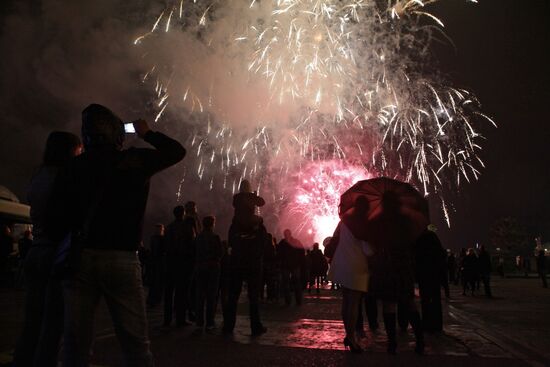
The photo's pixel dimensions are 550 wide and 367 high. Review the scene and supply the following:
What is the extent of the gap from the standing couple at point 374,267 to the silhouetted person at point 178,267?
281 cm

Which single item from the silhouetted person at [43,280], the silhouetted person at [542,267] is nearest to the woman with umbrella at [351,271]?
the silhouetted person at [43,280]

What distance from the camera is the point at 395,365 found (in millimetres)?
4766

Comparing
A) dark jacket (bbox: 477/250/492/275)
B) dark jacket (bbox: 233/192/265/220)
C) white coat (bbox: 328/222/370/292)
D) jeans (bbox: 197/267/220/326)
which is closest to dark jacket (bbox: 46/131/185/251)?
white coat (bbox: 328/222/370/292)

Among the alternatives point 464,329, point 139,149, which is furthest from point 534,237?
point 139,149

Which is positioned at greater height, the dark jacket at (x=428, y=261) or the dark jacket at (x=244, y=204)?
the dark jacket at (x=244, y=204)

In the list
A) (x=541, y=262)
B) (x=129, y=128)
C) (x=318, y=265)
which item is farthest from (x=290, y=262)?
(x=541, y=262)

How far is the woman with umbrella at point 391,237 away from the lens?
216 inches

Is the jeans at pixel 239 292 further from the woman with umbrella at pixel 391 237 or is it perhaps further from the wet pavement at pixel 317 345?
the woman with umbrella at pixel 391 237

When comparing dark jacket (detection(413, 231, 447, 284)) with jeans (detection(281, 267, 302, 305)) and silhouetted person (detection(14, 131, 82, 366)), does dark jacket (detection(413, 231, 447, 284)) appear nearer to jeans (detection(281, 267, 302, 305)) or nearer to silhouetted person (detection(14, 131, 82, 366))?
jeans (detection(281, 267, 302, 305))

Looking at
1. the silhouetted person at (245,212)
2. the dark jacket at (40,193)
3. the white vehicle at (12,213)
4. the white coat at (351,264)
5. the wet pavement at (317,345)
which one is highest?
the white vehicle at (12,213)

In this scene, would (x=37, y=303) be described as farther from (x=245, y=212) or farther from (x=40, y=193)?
(x=245, y=212)

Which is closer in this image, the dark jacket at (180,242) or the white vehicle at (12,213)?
the dark jacket at (180,242)

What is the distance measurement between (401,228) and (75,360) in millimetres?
4348

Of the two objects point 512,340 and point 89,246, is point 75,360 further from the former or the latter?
point 512,340
